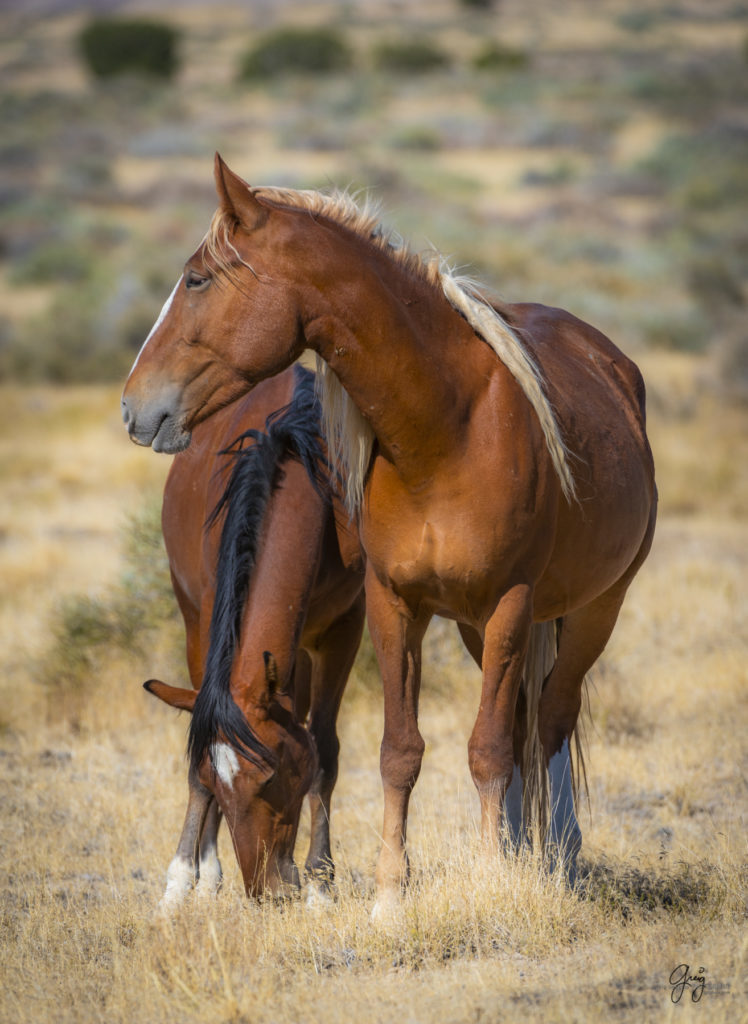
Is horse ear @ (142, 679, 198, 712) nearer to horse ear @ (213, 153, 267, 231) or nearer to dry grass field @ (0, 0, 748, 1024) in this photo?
dry grass field @ (0, 0, 748, 1024)

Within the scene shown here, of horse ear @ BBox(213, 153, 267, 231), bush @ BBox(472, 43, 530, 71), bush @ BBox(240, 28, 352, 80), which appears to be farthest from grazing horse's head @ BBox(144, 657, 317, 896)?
bush @ BBox(240, 28, 352, 80)

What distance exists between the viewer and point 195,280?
3.45m

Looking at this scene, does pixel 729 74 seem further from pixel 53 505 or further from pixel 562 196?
pixel 53 505

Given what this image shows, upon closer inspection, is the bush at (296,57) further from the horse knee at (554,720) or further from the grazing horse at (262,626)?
the horse knee at (554,720)

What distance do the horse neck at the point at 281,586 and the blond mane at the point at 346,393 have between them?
0.36 meters

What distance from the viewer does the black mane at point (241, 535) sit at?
3834 millimetres

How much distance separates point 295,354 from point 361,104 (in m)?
49.5

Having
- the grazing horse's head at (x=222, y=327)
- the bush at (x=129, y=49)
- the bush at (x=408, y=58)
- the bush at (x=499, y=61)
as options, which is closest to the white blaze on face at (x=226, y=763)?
the grazing horse's head at (x=222, y=327)

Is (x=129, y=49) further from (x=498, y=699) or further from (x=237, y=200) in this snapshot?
(x=498, y=699)

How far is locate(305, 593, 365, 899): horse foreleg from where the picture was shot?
15.5 ft

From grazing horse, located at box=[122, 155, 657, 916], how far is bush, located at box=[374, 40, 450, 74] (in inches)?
2429

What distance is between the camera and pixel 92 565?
995 centimetres

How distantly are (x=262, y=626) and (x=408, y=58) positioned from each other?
6234cm

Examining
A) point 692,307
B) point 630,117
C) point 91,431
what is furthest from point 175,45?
point 91,431
